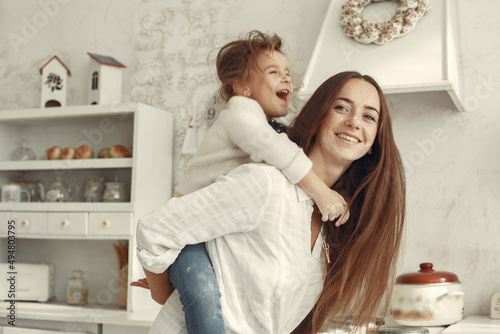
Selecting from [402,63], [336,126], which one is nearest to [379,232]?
[336,126]

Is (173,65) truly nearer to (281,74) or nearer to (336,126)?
(281,74)

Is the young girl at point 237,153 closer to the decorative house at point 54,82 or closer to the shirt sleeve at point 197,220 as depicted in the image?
the shirt sleeve at point 197,220

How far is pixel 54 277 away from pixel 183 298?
7.57ft

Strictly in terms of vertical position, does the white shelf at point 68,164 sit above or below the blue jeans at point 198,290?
above

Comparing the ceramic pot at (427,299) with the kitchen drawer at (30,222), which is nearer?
the ceramic pot at (427,299)

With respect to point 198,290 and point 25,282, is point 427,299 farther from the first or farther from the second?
point 25,282

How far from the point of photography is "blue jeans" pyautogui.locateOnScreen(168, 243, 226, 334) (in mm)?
1195

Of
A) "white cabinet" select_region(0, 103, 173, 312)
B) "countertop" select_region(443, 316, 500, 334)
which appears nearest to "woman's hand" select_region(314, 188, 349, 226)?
"countertop" select_region(443, 316, 500, 334)

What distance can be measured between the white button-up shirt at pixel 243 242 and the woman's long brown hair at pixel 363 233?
0.10 metres

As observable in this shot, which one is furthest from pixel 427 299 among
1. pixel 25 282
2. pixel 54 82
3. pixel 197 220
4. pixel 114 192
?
pixel 54 82

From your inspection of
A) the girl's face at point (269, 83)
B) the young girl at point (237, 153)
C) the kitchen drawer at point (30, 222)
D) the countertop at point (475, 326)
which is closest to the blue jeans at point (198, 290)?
the young girl at point (237, 153)

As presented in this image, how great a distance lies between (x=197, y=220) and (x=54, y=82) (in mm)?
2275

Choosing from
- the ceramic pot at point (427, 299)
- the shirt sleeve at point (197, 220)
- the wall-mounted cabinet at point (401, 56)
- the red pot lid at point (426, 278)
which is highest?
the wall-mounted cabinet at point (401, 56)

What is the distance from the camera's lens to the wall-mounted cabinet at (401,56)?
2.21m
